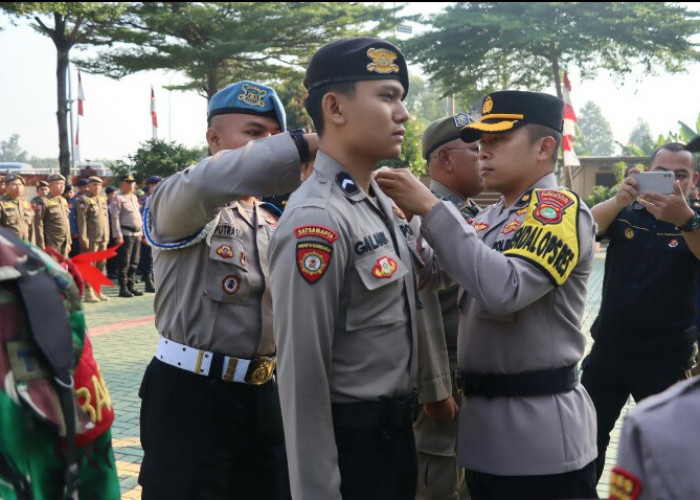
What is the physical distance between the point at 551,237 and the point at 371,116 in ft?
2.21

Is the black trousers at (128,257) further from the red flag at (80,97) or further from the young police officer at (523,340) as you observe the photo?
the red flag at (80,97)

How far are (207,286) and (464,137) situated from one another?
1106 mm

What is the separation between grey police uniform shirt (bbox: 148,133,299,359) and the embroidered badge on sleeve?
2.47 ft

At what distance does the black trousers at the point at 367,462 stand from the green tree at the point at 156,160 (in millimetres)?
19590

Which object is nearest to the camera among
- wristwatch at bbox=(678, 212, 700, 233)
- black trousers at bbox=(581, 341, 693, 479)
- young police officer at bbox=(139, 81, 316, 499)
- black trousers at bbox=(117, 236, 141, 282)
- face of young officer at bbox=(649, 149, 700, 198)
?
young police officer at bbox=(139, 81, 316, 499)

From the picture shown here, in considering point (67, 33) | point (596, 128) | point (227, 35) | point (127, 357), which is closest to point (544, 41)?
point (227, 35)

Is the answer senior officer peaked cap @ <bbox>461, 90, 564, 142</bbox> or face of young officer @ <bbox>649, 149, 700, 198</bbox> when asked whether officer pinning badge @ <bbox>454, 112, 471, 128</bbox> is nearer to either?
senior officer peaked cap @ <bbox>461, 90, 564, 142</bbox>

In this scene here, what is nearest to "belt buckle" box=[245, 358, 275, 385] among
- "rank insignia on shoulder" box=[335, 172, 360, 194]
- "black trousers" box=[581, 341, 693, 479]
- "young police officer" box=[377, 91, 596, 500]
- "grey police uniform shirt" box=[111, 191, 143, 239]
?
"young police officer" box=[377, 91, 596, 500]

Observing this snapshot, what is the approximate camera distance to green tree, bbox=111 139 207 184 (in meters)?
21.0

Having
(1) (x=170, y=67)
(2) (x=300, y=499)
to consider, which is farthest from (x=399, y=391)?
(1) (x=170, y=67)

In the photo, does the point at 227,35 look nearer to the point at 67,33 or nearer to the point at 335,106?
the point at 67,33

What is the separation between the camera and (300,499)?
1.84m

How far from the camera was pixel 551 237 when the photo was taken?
7.11 feet

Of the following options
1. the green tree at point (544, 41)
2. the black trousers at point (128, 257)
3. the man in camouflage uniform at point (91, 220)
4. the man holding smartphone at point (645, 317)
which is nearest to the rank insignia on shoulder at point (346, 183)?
the man holding smartphone at point (645, 317)
